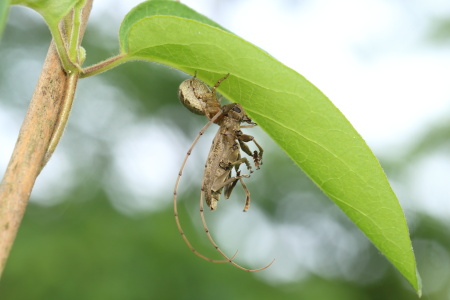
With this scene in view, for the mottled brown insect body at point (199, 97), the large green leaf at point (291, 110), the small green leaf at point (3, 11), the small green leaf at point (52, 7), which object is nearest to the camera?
the small green leaf at point (3, 11)

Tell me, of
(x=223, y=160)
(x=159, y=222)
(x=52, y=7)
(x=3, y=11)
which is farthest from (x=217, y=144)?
(x=159, y=222)

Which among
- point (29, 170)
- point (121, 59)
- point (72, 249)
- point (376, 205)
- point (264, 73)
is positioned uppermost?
point (72, 249)

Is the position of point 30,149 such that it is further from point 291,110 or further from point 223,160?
point 223,160

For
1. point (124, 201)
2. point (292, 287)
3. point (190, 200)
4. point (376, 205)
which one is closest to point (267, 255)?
point (292, 287)

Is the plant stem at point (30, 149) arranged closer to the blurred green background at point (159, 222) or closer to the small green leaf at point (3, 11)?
the small green leaf at point (3, 11)

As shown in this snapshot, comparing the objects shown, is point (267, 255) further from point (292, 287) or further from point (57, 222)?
point (57, 222)

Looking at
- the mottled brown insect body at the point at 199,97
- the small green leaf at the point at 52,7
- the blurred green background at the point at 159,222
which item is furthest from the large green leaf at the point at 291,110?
the blurred green background at the point at 159,222
